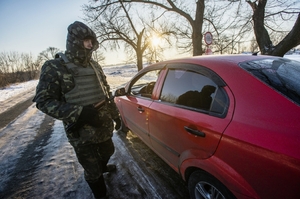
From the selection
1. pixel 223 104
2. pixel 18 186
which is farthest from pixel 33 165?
pixel 223 104

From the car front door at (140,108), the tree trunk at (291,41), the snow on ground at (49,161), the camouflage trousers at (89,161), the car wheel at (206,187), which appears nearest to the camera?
the car wheel at (206,187)

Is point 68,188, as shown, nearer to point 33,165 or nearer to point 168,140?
point 33,165

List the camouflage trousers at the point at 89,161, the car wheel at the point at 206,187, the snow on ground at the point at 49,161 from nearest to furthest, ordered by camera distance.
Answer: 1. the car wheel at the point at 206,187
2. the camouflage trousers at the point at 89,161
3. the snow on ground at the point at 49,161

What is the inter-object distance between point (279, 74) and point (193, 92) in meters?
0.72

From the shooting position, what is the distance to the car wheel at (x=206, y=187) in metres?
1.32

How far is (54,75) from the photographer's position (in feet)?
5.39

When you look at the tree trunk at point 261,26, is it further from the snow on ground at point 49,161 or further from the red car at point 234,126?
the snow on ground at point 49,161

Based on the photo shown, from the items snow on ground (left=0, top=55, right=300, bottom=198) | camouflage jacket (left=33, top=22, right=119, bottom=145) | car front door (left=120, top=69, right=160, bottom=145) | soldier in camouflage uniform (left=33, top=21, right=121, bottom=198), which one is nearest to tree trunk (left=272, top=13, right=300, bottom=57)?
car front door (left=120, top=69, right=160, bottom=145)

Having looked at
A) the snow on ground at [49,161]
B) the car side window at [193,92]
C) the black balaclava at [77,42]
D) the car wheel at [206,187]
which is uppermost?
the black balaclava at [77,42]

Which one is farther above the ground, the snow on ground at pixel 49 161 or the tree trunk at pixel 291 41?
the tree trunk at pixel 291 41

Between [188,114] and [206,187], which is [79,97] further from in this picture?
[206,187]

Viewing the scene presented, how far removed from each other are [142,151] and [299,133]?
→ 2.47m

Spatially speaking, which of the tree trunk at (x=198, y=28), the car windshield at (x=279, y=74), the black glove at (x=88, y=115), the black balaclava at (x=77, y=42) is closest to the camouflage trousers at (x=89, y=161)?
the black glove at (x=88, y=115)

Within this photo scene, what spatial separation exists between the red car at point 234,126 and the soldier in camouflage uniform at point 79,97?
0.79 m
